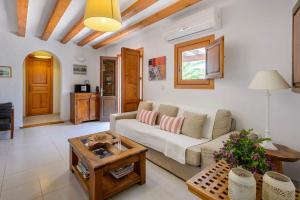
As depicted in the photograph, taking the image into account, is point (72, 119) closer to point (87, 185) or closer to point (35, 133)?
point (35, 133)

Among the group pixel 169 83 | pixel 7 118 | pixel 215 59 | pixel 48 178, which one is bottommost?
pixel 48 178

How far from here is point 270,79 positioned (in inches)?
65.6

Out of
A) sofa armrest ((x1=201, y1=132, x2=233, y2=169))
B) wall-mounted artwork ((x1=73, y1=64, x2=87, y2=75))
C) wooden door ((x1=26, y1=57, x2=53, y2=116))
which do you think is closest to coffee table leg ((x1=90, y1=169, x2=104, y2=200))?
sofa armrest ((x1=201, y1=132, x2=233, y2=169))

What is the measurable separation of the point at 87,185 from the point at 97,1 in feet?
6.46

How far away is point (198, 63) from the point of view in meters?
2.97

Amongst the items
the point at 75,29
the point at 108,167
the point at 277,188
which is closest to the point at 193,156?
the point at 108,167

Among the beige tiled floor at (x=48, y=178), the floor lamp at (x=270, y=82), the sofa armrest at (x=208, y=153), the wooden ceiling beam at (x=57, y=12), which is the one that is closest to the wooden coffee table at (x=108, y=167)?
the beige tiled floor at (x=48, y=178)

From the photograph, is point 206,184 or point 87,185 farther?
point 87,185

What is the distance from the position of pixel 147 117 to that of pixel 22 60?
3908 mm

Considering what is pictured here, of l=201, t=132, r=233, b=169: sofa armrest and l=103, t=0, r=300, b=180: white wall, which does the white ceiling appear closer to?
l=103, t=0, r=300, b=180: white wall

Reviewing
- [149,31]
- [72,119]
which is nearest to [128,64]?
[149,31]

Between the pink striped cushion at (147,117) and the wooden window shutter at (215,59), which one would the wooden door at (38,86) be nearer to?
the pink striped cushion at (147,117)

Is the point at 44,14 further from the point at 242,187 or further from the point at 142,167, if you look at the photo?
the point at 242,187

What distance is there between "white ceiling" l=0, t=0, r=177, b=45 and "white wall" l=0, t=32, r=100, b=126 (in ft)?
1.11
